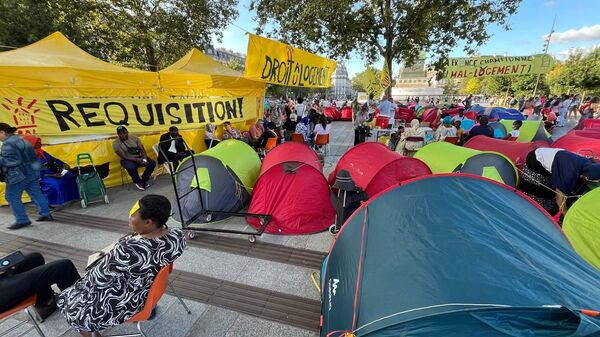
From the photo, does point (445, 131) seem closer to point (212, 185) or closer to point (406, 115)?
point (212, 185)

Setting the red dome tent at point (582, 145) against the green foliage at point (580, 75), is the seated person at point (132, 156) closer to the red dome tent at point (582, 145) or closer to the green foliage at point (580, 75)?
the red dome tent at point (582, 145)

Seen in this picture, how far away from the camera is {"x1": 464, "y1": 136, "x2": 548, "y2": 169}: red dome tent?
5.46m

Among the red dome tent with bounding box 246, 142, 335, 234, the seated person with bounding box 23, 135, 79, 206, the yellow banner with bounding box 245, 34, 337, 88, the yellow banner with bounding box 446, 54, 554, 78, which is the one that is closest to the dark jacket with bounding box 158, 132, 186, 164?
the seated person with bounding box 23, 135, 79, 206

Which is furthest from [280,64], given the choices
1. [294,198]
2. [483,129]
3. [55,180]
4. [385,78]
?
[385,78]

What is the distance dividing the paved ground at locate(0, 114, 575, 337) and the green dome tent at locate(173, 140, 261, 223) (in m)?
0.38

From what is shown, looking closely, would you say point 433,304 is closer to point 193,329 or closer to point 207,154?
point 193,329

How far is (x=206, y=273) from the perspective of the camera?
11.5 ft

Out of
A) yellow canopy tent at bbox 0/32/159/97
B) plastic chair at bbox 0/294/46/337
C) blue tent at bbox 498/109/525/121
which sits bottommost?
plastic chair at bbox 0/294/46/337

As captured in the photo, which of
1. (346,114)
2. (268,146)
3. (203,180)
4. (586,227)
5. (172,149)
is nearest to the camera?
(586,227)

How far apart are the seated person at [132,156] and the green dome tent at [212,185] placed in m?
2.18

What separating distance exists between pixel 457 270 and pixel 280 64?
4.58 m

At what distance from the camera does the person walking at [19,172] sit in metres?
4.10

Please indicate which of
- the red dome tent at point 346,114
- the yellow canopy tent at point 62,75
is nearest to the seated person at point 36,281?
the yellow canopy tent at point 62,75

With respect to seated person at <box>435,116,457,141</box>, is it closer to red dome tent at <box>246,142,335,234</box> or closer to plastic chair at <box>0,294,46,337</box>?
red dome tent at <box>246,142,335,234</box>
